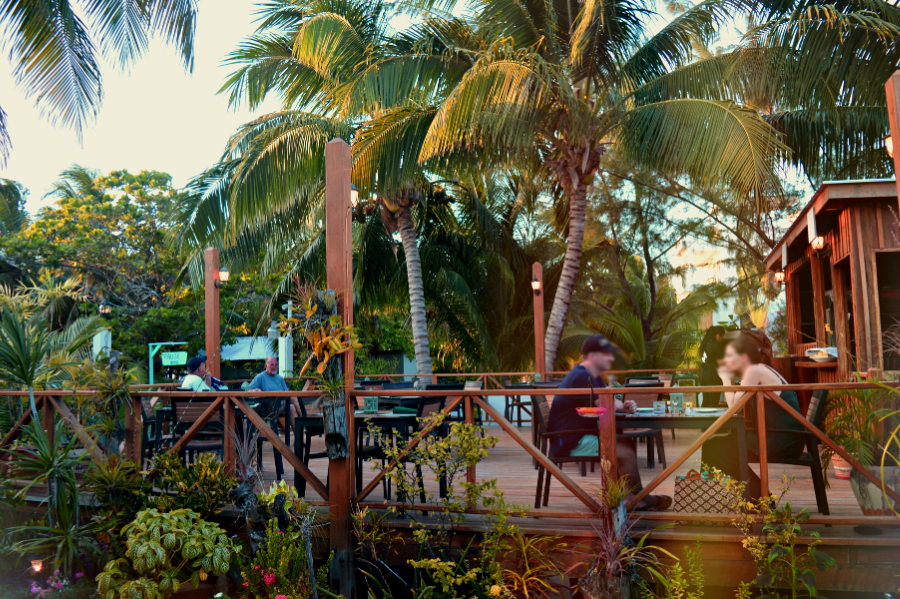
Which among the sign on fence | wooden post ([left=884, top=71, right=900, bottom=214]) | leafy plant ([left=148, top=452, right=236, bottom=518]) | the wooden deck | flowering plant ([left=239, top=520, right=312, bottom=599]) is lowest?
flowering plant ([left=239, top=520, right=312, bottom=599])

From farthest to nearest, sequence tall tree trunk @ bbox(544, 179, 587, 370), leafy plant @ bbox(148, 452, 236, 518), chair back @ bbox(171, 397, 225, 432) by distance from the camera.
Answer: tall tree trunk @ bbox(544, 179, 587, 370) → chair back @ bbox(171, 397, 225, 432) → leafy plant @ bbox(148, 452, 236, 518)

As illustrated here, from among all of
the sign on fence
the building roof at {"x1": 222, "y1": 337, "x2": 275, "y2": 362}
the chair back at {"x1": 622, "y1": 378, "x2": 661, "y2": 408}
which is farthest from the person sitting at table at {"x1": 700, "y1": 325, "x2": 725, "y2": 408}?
the building roof at {"x1": 222, "y1": 337, "x2": 275, "y2": 362}

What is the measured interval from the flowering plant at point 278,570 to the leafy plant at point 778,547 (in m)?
2.65

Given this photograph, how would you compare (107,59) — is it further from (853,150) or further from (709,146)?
(853,150)

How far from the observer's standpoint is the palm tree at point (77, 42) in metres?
8.13

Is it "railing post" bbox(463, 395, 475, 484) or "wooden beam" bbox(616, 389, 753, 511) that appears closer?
"wooden beam" bbox(616, 389, 753, 511)

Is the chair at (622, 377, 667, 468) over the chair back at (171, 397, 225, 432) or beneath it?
beneath

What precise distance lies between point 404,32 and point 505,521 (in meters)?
8.98

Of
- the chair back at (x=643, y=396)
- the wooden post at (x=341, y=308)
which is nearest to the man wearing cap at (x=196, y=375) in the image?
the wooden post at (x=341, y=308)

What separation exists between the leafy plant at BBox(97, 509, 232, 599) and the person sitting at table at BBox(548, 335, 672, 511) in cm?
244

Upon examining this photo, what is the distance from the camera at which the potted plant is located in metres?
3.98

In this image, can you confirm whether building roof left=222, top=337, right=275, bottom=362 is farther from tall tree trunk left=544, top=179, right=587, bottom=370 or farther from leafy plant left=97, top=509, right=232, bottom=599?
leafy plant left=97, top=509, right=232, bottom=599

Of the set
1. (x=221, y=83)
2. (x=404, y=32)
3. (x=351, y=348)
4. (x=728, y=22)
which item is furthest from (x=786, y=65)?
(x=221, y=83)

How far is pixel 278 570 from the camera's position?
4246mm
